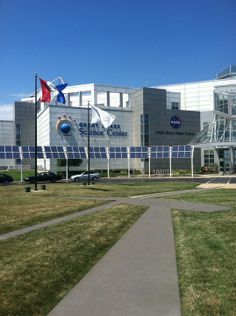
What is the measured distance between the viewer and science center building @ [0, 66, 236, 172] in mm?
71250

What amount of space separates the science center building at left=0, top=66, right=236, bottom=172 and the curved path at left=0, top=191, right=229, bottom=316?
53.9 meters

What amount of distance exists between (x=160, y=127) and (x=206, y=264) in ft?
234

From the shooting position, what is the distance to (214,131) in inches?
2815

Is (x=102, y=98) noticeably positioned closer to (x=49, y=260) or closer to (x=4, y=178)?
(x=4, y=178)


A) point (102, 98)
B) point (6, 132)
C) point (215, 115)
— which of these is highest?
point (102, 98)

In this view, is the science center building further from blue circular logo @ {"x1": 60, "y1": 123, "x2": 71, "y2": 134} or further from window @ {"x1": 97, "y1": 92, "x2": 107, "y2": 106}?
window @ {"x1": 97, "y1": 92, "x2": 107, "y2": 106}

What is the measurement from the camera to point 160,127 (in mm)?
78875

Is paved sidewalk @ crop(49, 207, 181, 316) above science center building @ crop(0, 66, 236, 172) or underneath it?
underneath

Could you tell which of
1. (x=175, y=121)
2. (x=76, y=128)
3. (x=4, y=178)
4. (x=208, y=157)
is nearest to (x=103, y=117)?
(x=4, y=178)

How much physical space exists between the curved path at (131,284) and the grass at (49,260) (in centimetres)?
27

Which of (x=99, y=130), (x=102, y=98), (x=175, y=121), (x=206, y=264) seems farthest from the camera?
(x=102, y=98)

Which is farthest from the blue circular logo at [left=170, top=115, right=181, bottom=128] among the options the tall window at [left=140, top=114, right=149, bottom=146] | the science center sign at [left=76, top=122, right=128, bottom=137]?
the science center sign at [left=76, top=122, right=128, bottom=137]

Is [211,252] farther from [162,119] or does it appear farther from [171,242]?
[162,119]

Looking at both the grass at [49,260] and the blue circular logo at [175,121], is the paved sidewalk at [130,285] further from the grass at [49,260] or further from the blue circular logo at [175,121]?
the blue circular logo at [175,121]
